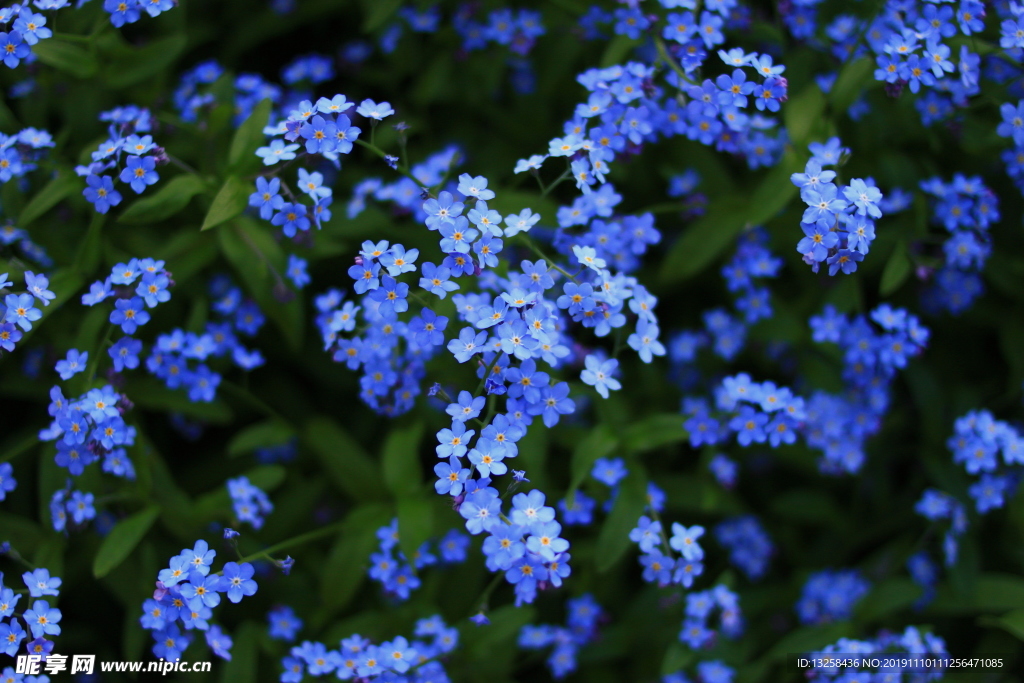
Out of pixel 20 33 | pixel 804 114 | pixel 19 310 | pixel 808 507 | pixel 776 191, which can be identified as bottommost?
pixel 808 507

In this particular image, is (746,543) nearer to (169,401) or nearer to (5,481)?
(169,401)

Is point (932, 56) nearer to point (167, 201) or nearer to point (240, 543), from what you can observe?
point (167, 201)

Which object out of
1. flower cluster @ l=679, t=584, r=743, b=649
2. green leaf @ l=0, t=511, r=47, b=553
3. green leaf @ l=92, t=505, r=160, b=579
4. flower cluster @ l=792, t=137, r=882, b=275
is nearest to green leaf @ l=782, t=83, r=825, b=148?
flower cluster @ l=792, t=137, r=882, b=275

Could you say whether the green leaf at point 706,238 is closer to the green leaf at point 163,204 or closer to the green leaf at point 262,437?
the green leaf at point 262,437

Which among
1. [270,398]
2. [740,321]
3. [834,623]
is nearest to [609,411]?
[740,321]

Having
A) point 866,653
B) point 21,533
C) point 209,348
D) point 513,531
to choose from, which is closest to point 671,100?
point 513,531

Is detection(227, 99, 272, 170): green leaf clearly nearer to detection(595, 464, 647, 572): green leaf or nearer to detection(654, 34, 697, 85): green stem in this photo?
detection(654, 34, 697, 85): green stem
